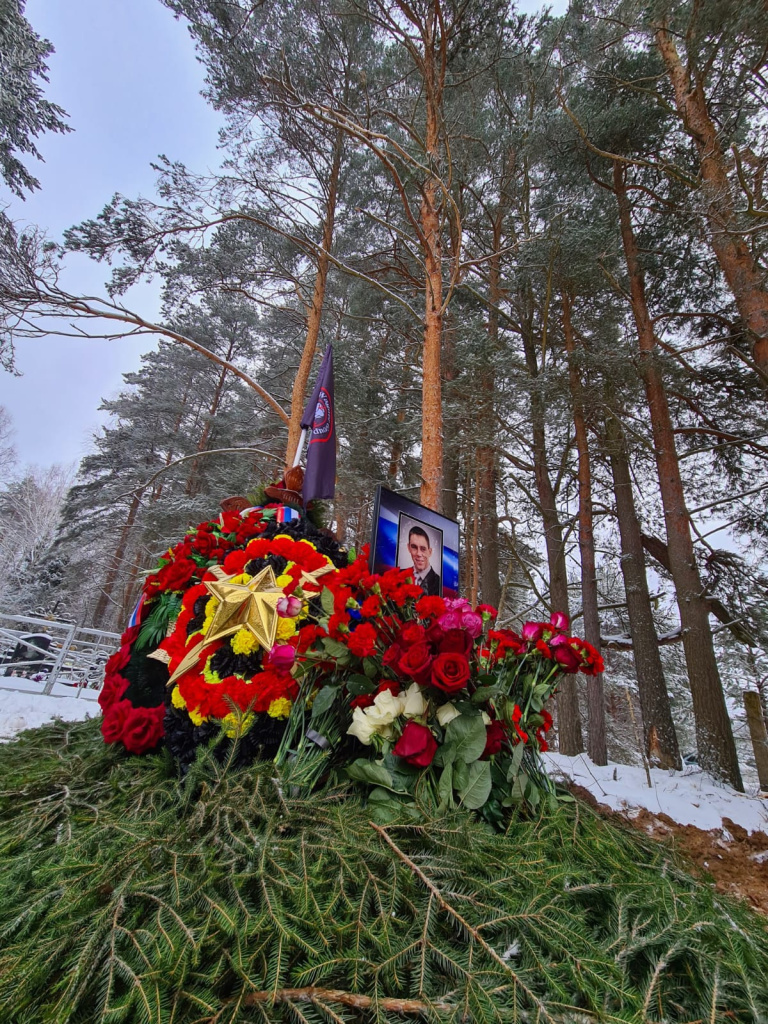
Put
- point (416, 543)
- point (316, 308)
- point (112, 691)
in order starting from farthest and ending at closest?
point (316, 308), point (416, 543), point (112, 691)

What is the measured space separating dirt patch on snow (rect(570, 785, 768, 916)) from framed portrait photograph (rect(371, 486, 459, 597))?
4.28ft

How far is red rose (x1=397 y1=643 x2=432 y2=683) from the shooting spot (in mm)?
1349

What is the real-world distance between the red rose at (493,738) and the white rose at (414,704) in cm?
22

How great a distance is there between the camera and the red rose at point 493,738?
4.73 ft

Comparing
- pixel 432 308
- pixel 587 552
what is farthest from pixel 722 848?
pixel 432 308

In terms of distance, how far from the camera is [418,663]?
4.43ft

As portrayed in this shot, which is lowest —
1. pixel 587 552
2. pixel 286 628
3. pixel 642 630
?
pixel 286 628

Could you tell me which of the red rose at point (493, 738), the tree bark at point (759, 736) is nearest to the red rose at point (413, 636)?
the red rose at point (493, 738)

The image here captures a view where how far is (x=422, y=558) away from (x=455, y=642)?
149cm

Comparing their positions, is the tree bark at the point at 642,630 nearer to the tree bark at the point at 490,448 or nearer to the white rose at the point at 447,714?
the tree bark at the point at 490,448

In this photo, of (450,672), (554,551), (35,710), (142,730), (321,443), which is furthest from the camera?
(554,551)

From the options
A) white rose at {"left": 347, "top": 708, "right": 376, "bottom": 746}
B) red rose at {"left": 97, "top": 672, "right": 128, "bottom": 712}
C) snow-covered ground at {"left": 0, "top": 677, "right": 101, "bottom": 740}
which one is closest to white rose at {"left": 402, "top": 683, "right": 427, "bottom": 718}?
white rose at {"left": 347, "top": 708, "right": 376, "bottom": 746}

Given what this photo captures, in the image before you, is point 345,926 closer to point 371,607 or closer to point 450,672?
point 450,672

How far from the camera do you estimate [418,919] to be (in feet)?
2.70
